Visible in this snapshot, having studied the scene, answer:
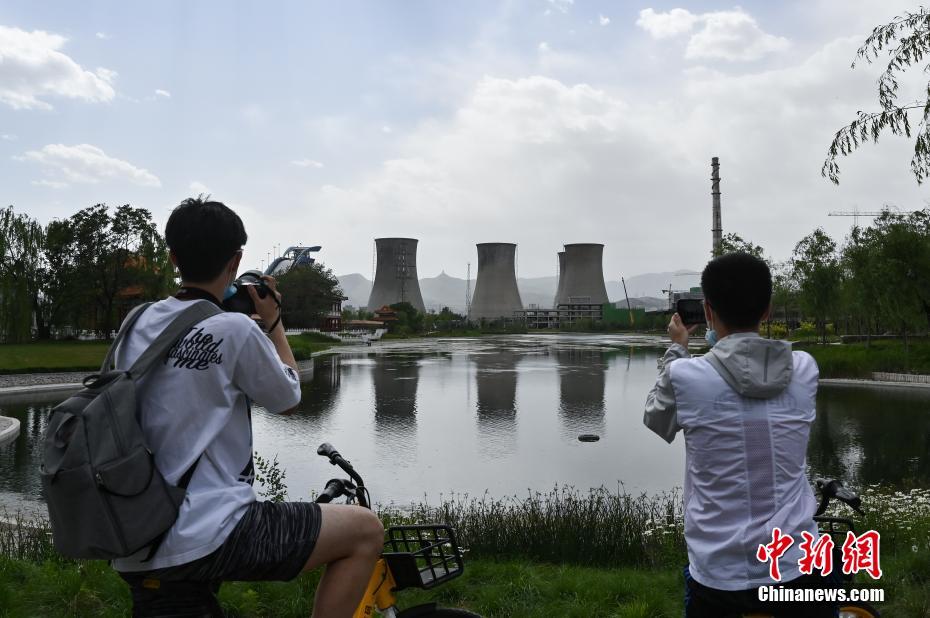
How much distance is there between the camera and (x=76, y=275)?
121 feet

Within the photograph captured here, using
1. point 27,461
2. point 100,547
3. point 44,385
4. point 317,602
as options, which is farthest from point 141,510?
point 44,385

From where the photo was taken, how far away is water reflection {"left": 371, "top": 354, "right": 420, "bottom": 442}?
1304 centimetres

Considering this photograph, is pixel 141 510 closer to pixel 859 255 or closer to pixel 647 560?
pixel 647 560

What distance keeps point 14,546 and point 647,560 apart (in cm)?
479

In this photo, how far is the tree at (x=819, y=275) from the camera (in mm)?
27812

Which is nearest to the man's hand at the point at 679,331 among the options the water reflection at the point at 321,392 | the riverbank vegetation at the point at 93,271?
the water reflection at the point at 321,392

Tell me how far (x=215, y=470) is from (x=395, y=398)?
16.2 metres

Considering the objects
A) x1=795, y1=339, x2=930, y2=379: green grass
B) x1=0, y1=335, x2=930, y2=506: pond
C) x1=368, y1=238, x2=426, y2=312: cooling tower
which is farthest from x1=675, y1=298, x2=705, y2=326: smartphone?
x1=368, y1=238, x2=426, y2=312: cooling tower

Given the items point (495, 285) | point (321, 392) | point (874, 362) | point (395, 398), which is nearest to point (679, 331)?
point (395, 398)

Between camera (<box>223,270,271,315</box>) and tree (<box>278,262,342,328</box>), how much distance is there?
158 feet

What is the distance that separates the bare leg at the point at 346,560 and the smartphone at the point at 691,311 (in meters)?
1.13

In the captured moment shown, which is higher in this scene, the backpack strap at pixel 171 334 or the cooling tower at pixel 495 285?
the cooling tower at pixel 495 285

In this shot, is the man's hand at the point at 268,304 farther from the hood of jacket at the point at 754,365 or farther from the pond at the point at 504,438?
the pond at the point at 504,438

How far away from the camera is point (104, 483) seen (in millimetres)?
1360
